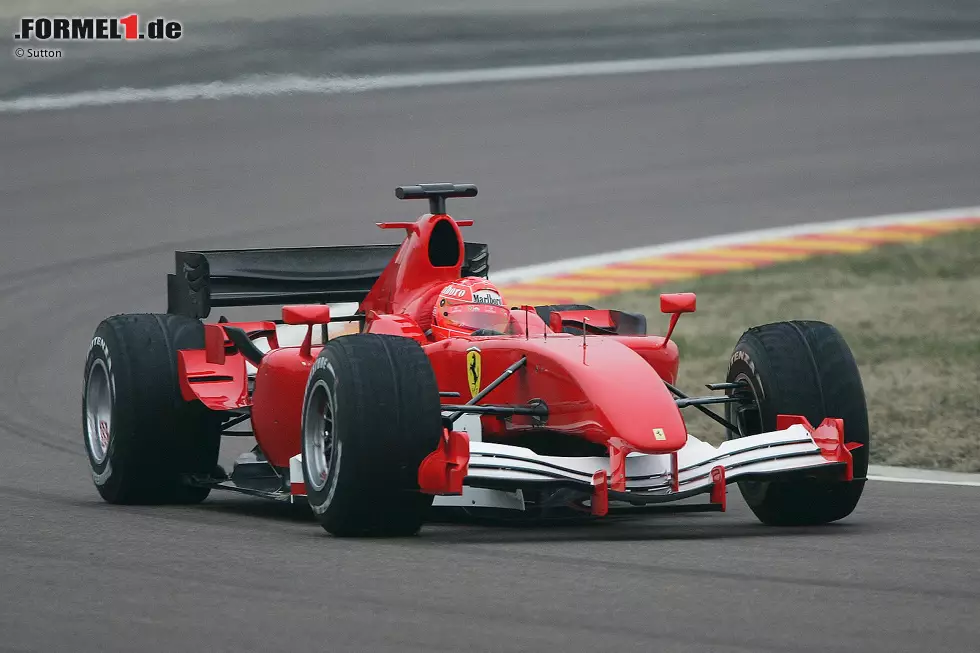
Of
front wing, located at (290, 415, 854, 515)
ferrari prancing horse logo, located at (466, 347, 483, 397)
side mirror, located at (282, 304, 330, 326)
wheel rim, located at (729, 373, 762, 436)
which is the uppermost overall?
side mirror, located at (282, 304, 330, 326)

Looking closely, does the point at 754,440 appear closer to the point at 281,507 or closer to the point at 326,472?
the point at 326,472

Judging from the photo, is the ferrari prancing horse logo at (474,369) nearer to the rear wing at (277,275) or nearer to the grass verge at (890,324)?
the rear wing at (277,275)

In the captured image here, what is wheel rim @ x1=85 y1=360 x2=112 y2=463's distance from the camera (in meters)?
11.8

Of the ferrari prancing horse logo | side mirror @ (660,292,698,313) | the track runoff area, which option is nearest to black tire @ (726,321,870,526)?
side mirror @ (660,292,698,313)

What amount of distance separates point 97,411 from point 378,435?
139 inches

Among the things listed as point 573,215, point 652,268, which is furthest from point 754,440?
point 573,215

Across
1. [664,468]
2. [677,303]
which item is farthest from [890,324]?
[664,468]

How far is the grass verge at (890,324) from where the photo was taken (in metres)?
12.9

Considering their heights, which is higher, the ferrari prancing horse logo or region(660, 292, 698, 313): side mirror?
region(660, 292, 698, 313): side mirror

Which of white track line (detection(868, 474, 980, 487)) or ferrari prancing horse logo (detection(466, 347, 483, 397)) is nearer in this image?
ferrari prancing horse logo (detection(466, 347, 483, 397))

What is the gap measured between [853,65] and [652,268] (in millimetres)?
11771

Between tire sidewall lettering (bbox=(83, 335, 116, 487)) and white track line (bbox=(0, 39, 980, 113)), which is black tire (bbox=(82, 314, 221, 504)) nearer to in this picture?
tire sidewall lettering (bbox=(83, 335, 116, 487))

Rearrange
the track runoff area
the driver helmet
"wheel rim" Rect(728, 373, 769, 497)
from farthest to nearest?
the track runoff area < the driver helmet < "wheel rim" Rect(728, 373, 769, 497)

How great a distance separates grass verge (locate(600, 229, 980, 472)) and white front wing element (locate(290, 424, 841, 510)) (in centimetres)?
290
